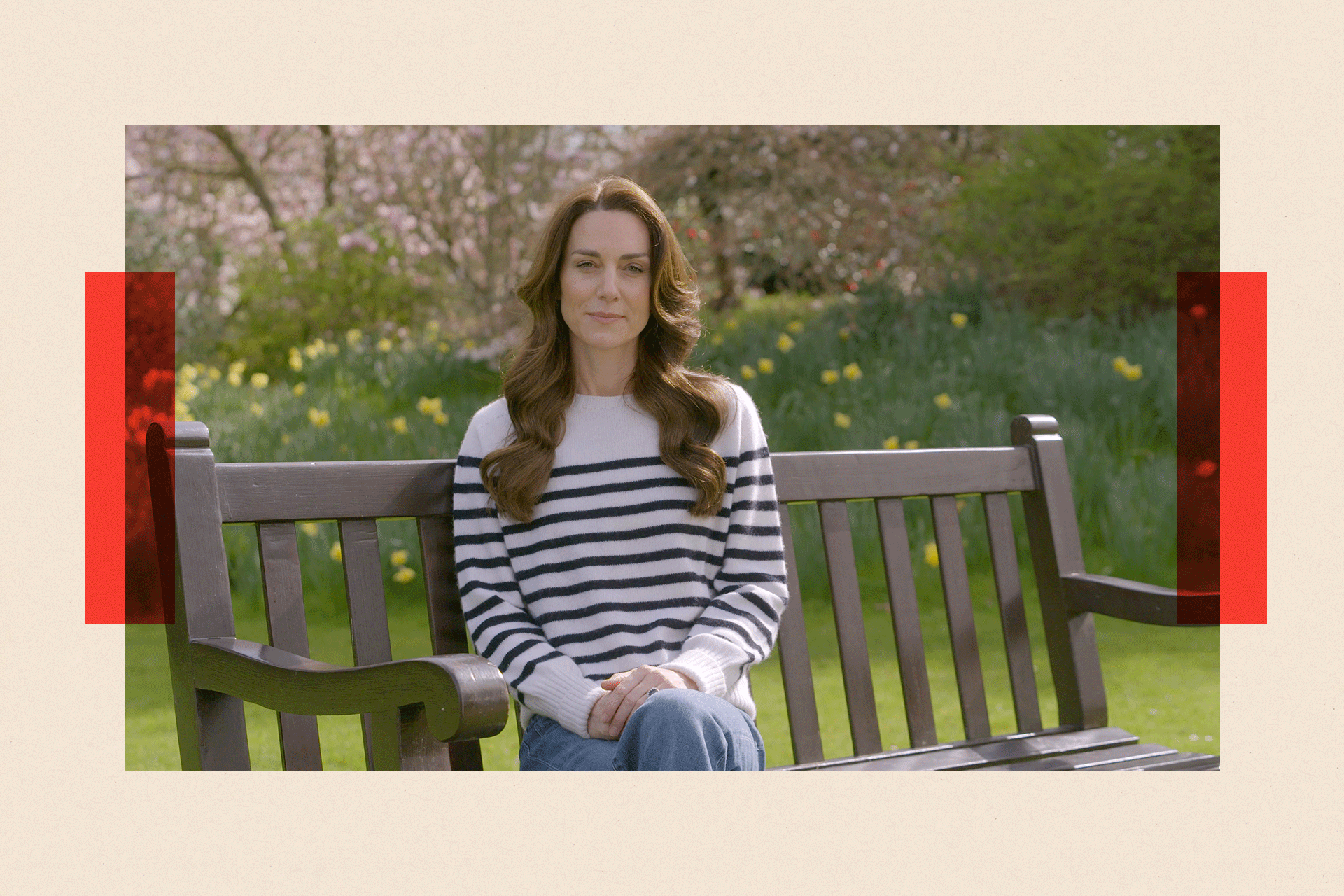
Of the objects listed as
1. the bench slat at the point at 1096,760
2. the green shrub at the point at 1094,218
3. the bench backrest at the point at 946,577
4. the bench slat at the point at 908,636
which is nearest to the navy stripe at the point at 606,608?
the bench backrest at the point at 946,577

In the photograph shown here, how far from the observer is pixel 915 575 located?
4145 millimetres

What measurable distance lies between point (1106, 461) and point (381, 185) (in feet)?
15.7

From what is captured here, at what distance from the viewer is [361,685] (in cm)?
148

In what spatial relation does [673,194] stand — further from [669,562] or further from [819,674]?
[669,562]

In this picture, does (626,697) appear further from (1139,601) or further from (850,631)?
(1139,601)

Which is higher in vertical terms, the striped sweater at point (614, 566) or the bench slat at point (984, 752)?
the striped sweater at point (614, 566)

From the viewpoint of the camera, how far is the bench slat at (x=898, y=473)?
225 cm

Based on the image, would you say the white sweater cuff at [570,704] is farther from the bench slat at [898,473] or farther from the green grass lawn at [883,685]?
the green grass lawn at [883,685]

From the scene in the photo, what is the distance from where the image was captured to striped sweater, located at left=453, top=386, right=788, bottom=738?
1.87 metres

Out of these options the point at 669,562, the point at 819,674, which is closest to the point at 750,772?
the point at 669,562

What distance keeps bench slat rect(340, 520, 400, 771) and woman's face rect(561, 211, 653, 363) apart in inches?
20.0

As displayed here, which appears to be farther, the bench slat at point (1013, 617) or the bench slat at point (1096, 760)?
the bench slat at point (1013, 617)

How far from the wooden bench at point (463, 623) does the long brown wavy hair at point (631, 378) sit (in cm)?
18

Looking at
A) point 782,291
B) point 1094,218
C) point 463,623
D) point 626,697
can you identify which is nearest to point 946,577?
point 626,697
